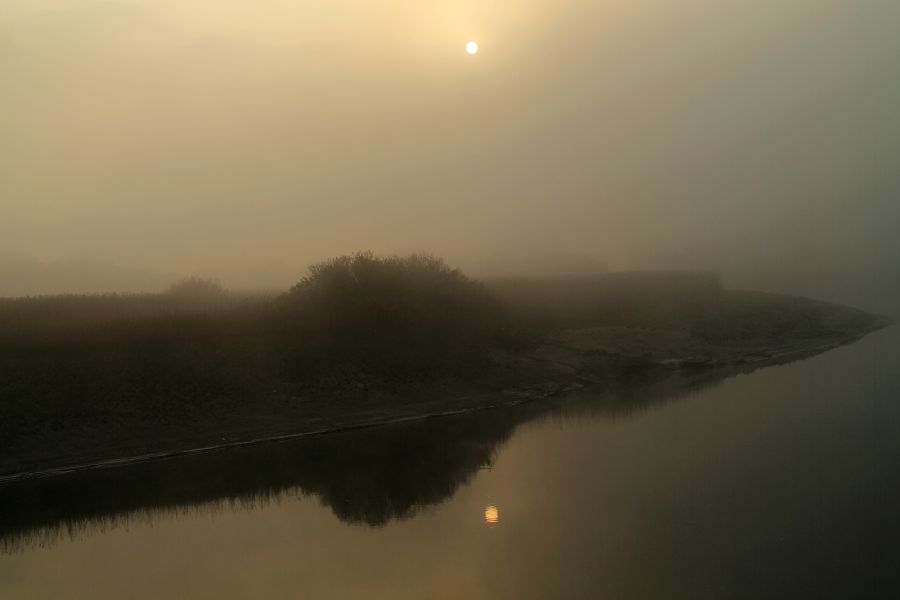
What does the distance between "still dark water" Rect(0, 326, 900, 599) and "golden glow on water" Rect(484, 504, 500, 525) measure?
92 millimetres

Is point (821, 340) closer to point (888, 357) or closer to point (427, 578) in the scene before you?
point (888, 357)

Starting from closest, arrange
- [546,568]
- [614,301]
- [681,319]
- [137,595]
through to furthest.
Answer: [546,568] → [137,595] → [681,319] → [614,301]

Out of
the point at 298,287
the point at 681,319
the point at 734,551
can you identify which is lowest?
the point at 734,551

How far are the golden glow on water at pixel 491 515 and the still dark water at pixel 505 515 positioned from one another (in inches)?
3.6

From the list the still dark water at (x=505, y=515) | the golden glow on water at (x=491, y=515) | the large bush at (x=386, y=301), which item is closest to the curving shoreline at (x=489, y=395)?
the still dark water at (x=505, y=515)

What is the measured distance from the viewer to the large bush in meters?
43.1

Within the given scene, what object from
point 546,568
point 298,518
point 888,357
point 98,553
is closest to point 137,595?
point 98,553

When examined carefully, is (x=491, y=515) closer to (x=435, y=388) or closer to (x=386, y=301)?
(x=435, y=388)

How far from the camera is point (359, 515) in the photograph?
20.0 m

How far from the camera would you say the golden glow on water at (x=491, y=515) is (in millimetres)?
17859

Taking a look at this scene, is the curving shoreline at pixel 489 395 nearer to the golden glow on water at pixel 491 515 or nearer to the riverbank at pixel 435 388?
the riverbank at pixel 435 388

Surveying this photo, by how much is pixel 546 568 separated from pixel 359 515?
22.8 feet

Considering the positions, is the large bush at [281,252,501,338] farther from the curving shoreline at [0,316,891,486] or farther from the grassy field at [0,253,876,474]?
the curving shoreline at [0,316,891,486]

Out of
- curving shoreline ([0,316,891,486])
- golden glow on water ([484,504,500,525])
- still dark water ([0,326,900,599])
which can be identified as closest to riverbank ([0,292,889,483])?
curving shoreline ([0,316,891,486])
